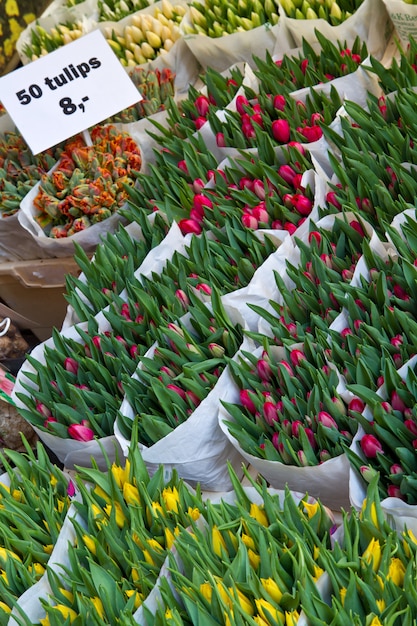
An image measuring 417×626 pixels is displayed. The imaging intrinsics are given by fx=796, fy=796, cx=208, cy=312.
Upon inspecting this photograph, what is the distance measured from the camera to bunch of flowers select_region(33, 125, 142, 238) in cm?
231

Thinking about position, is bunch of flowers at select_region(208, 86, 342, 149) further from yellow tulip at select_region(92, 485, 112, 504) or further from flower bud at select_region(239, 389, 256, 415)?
yellow tulip at select_region(92, 485, 112, 504)

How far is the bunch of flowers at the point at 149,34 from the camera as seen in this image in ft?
9.14

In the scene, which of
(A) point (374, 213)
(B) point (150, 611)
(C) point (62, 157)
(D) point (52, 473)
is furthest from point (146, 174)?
(B) point (150, 611)

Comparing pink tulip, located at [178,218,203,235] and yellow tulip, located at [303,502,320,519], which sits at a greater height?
pink tulip, located at [178,218,203,235]

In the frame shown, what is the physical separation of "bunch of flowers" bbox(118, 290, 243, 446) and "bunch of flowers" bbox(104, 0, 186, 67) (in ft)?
4.76

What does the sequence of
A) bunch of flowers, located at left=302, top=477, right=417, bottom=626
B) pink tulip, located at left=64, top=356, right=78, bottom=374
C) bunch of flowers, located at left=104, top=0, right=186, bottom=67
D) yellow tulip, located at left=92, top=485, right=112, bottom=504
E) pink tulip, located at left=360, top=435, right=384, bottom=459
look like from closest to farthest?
bunch of flowers, located at left=302, top=477, right=417, bottom=626, pink tulip, located at left=360, top=435, right=384, bottom=459, yellow tulip, located at left=92, top=485, right=112, bottom=504, pink tulip, located at left=64, top=356, right=78, bottom=374, bunch of flowers, located at left=104, top=0, right=186, bottom=67

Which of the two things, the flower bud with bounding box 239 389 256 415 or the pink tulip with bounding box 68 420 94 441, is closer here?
the flower bud with bounding box 239 389 256 415

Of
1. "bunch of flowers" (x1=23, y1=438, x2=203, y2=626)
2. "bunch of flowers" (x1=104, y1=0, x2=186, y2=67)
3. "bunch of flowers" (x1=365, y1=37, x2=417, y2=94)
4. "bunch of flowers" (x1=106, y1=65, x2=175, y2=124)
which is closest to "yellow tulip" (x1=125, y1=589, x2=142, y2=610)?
"bunch of flowers" (x1=23, y1=438, x2=203, y2=626)

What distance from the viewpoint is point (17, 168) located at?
2631mm

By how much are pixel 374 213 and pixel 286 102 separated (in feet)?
1.74

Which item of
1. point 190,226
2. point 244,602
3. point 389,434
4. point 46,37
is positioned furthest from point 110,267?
point 46,37

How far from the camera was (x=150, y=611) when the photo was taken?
3.69 feet

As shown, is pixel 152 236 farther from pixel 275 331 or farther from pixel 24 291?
pixel 24 291

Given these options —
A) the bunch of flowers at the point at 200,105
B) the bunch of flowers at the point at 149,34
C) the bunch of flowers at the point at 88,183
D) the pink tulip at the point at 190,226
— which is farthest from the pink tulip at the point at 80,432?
the bunch of flowers at the point at 149,34
